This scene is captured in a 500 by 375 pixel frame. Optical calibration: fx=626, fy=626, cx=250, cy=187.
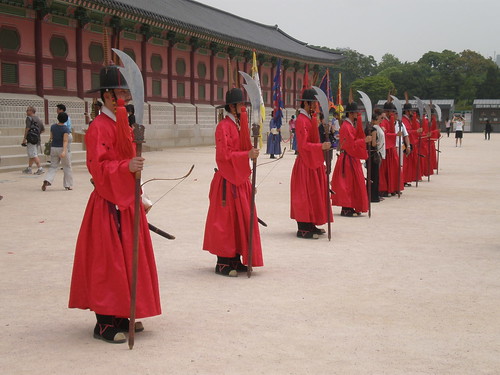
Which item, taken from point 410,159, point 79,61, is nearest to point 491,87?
point 79,61

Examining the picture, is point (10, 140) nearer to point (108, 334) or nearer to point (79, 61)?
point (79, 61)

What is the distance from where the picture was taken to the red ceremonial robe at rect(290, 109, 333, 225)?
7.87 metres

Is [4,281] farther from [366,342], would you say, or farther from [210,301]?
[366,342]

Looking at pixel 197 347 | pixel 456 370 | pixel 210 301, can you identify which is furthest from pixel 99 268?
pixel 456 370

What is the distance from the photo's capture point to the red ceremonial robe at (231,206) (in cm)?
612

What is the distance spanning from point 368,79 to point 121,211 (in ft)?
242

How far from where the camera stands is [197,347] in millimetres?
4148

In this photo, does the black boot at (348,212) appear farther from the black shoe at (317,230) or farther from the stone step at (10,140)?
the stone step at (10,140)

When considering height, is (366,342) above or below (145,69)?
below

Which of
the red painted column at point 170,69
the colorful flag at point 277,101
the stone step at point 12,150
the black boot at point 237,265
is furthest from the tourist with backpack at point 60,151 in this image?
the red painted column at point 170,69

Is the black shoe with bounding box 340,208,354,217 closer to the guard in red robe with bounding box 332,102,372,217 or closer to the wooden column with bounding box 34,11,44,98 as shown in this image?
the guard in red robe with bounding box 332,102,372,217

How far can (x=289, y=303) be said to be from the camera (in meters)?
Answer: 5.18

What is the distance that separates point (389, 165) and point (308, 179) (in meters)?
4.75

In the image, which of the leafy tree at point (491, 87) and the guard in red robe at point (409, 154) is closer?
the guard in red robe at point (409, 154)
